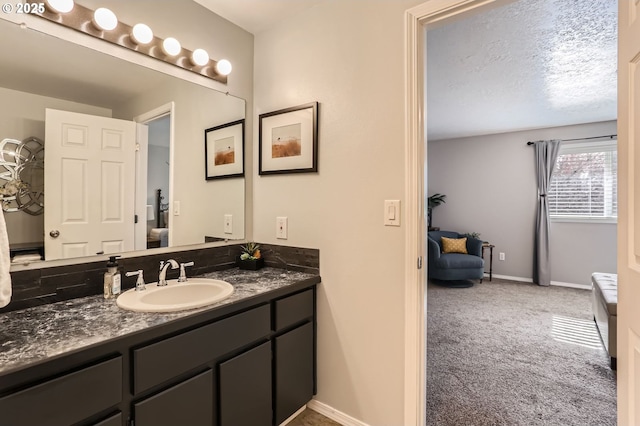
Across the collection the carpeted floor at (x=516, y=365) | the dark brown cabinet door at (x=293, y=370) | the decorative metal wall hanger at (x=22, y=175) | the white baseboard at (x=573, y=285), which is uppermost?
the decorative metal wall hanger at (x=22, y=175)

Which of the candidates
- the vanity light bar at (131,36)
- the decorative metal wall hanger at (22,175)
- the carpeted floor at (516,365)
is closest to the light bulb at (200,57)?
the vanity light bar at (131,36)

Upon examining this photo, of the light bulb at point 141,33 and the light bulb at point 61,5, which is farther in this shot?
the light bulb at point 141,33

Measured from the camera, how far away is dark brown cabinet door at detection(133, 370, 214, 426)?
1.02 metres

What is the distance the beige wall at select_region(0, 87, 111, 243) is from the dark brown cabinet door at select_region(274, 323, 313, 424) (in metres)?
1.15

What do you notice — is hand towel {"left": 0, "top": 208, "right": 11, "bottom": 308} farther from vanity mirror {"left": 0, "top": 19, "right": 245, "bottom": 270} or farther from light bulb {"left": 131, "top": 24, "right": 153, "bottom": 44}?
A: light bulb {"left": 131, "top": 24, "right": 153, "bottom": 44}

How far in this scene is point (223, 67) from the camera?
187cm

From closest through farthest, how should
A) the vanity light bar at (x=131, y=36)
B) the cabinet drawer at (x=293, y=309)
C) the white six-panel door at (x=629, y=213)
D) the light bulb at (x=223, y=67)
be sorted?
the white six-panel door at (x=629, y=213) → the vanity light bar at (x=131, y=36) → the cabinet drawer at (x=293, y=309) → the light bulb at (x=223, y=67)

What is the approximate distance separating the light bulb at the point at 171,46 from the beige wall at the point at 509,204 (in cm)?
502

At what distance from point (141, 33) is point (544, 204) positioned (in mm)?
5383

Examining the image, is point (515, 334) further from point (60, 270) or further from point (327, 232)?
point (60, 270)

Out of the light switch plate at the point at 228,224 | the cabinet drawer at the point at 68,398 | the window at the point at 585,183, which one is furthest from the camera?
the window at the point at 585,183

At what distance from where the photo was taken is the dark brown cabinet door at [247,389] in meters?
1.26

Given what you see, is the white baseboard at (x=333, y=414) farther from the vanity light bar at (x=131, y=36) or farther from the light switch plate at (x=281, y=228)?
the vanity light bar at (x=131, y=36)

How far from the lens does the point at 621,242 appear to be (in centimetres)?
99
